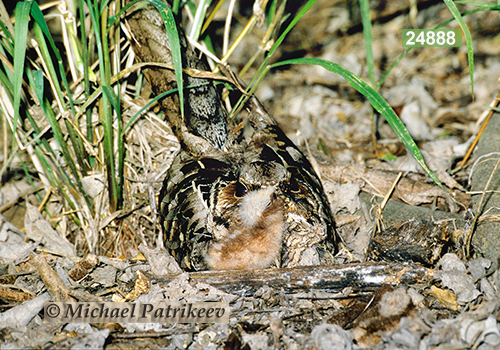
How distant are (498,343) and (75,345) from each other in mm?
1836

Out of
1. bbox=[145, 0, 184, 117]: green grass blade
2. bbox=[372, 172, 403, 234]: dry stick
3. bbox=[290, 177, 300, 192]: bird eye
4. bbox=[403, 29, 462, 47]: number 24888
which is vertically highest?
bbox=[145, 0, 184, 117]: green grass blade

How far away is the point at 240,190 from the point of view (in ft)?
7.93

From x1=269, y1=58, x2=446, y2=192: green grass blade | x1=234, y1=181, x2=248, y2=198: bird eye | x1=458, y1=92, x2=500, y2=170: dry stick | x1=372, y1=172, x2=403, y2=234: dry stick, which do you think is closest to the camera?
x1=269, y1=58, x2=446, y2=192: green grass blade

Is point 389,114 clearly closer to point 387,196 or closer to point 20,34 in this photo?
point 387,196

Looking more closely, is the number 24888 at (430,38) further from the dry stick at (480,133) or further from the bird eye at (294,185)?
the bird eye at (294,185)

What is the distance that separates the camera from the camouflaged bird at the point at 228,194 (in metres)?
2.26

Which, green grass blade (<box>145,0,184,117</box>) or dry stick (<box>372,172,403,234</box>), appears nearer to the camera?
green grass blade (<box>145,0,184,117</box>)

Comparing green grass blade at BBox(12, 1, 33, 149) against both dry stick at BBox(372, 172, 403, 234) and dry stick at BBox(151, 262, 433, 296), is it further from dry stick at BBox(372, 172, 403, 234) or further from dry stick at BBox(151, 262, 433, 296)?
dry stick at BBox(372, 172, 403, 234)

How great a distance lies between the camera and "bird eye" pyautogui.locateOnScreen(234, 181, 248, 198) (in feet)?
7.89

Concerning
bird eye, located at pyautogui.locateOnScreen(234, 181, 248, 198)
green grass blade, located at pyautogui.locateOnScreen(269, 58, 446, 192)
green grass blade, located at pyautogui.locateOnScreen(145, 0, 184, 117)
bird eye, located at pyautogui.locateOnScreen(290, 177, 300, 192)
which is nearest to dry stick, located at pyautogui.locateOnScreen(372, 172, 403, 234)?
green grass blade, located at pyautogui.locateOnScreen(269, 58, 446, 192)

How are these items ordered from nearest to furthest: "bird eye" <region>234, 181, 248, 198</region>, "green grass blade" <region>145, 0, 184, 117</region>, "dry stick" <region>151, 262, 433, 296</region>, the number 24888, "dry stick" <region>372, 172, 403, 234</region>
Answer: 1. "dry stick" <region>151, 262, 433, 296</region>
2. "green grass blade" <region>145, 0, 184, 117</region>
3. "bird eye" <region>234, 181, 248, 198</region>
4. "dry stick" <region>372, 172, 403, 234</region>
5. the number 24888

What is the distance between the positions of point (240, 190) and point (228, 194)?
8 cm

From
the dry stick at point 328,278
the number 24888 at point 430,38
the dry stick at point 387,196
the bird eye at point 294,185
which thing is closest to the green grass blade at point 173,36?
the bird eye at point 294,185

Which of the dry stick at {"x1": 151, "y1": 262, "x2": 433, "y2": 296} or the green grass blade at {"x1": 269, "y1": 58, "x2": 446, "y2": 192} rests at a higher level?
the green grass blade at {"x1": 269, "y1": 58, "x2": 446, "y2": 192}
